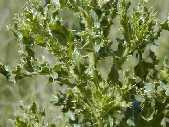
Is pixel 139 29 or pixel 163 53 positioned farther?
pixel 163 53

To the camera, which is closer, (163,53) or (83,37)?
(83,37)

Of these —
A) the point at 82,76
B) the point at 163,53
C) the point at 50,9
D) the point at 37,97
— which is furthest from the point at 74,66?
the point at 37,97

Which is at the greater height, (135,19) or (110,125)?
(135,19)

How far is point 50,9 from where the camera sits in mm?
2869

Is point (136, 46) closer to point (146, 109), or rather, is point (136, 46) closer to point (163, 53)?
point (146, 109)

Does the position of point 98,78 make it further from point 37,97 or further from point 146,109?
point 37,97

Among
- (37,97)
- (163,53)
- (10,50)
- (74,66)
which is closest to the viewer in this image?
(74,66)

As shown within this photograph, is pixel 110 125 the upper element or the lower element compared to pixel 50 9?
lower

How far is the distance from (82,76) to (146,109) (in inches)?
13.7

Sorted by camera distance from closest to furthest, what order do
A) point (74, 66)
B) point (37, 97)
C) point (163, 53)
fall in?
point (74, 66) < point (163, 53) < point (37, 97)

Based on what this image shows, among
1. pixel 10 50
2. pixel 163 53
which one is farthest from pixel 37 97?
pixel 163 53

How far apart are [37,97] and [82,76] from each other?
3356 millimetres

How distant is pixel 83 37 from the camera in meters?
2.83

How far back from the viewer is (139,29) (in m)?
2.82
